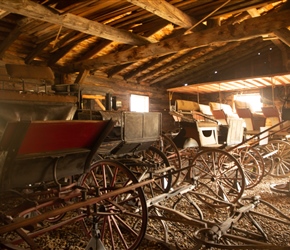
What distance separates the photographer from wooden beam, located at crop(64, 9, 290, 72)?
4.16 m

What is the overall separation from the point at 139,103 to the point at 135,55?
4.33m

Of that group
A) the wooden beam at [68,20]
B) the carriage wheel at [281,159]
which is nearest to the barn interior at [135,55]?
the wooden beam at [68,20]

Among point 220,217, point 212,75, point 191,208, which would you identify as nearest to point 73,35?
point 191,208

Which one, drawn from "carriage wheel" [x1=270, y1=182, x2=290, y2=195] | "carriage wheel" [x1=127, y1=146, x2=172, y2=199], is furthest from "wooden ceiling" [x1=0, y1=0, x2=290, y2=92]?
"carriage wheel" [x1=270, y1=182, x2=290, y2=195]

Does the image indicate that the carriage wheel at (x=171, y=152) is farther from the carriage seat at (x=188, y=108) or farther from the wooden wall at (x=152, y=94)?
the wooden wall at (x=152, y=94)

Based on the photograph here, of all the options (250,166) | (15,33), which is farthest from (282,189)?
(15,33)

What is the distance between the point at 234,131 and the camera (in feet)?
17.1

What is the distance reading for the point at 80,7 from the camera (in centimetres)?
414

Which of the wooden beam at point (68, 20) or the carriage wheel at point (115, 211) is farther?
the wooden beam at point (68, 20)

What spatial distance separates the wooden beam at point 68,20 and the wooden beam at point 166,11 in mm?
1073

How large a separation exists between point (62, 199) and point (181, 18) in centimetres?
374

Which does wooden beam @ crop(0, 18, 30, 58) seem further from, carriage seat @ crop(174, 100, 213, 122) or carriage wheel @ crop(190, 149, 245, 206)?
carriage wheel @ crop(190, 149, 245, 206)

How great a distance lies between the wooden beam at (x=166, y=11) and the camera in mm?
3812

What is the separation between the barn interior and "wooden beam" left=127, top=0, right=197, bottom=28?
18 millimetres
